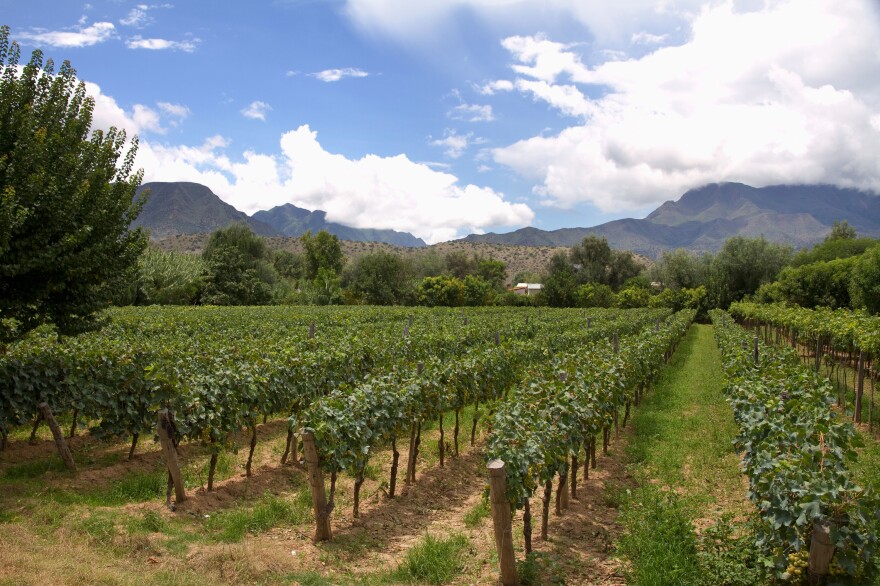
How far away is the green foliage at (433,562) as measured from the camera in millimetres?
5664

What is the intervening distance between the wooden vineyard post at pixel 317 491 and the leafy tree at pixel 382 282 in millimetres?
54719

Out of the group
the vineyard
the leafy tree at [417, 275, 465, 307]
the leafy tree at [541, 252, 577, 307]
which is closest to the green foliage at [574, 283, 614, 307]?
the leafy tree at [541, 252, 577, 307]

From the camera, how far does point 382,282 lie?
6197 centimetres

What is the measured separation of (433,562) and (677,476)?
16.2 feet

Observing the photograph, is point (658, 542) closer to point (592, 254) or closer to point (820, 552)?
point (820, 552)

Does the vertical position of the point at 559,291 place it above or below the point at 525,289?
above

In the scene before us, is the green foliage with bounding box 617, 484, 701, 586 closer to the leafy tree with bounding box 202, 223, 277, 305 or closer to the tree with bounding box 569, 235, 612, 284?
the leafy tree with bounding box 202, 223, 277, 305

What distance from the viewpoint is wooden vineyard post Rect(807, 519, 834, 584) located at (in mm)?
4281

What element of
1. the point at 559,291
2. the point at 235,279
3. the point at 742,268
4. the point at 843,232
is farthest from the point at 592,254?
the point at 235,279

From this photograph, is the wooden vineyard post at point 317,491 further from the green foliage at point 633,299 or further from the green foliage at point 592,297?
the green foliage at point 633,299

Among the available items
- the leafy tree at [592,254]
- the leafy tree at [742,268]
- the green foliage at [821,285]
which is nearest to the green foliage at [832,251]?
the leafy tree at [742,268]

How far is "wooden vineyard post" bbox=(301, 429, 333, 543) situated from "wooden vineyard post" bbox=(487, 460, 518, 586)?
214 centimetres

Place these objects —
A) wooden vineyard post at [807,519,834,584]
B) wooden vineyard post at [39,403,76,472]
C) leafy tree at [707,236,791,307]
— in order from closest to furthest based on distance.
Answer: wooden vineyard post at [807,519,834,584] → wooden vineyard post at [39,403,76,472] → leafy tree at [707,236,791,307]

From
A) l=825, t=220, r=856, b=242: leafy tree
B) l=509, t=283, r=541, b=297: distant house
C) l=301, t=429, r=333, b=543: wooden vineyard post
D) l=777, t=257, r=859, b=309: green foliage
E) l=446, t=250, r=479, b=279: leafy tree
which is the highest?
l=825, t=220, r=856, b=242: leafy tree
